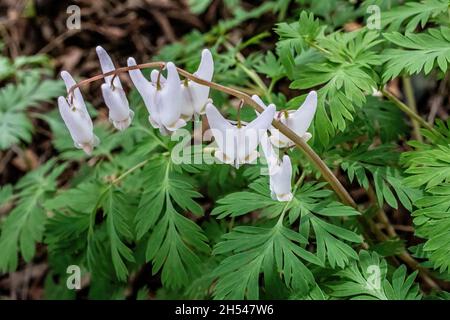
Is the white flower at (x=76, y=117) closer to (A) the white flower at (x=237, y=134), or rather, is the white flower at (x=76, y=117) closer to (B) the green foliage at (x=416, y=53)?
(A) the white flower at (x=237, y=134)

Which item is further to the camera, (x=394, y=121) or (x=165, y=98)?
(x=394, y=121)

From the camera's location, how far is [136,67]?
6.50ft

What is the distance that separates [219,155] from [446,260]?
0.89 m

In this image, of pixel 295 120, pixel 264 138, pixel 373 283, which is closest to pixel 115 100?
pixel 264 138

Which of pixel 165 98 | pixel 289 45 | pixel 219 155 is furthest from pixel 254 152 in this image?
pixel 289 45

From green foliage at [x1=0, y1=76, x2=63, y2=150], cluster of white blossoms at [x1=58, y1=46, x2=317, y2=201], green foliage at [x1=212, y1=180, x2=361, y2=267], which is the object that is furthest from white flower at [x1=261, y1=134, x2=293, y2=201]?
green foliage at [x1=0, y1=76, x2=63, y2=150]

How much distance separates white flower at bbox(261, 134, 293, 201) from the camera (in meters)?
1.97

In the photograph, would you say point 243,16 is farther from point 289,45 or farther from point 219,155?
point 219,155

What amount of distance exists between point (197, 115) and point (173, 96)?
0.52 ft

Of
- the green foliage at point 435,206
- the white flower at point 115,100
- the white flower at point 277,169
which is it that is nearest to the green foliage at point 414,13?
the green foliage at point 435,206

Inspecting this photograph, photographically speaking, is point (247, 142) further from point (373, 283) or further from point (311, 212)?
point (373, 283)

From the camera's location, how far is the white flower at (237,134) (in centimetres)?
192

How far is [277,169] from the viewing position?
1.97 m
